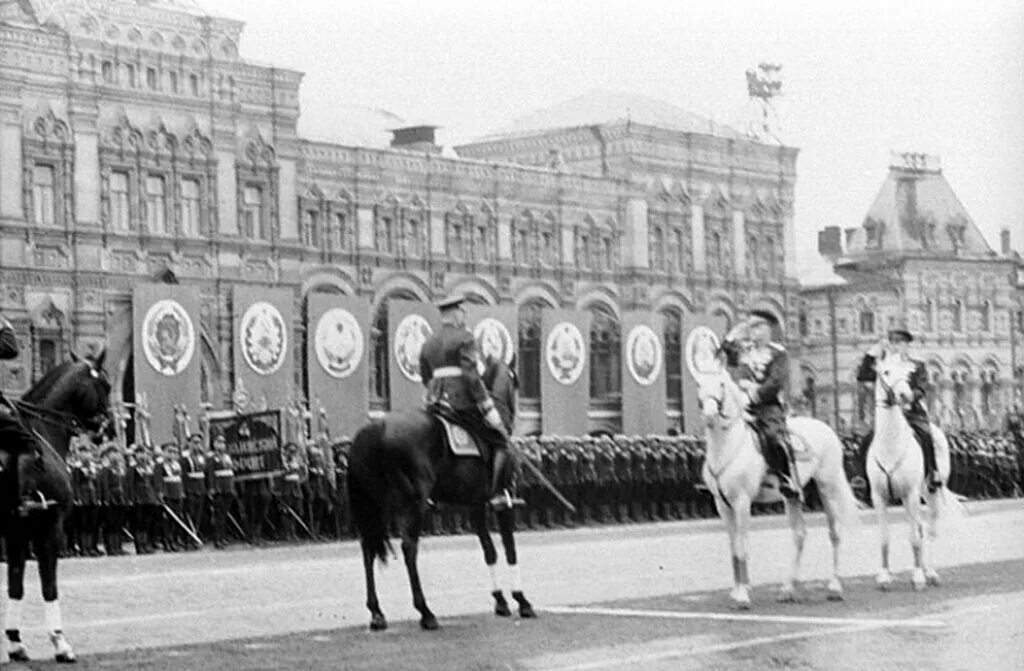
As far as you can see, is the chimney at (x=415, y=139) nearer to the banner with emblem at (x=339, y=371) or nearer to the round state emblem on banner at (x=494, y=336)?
the round state emblem on banner at (x=494, y=336)

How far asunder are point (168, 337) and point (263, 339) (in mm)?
2470

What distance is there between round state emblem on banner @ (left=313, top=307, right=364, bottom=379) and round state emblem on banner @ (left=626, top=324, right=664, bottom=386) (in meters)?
7.13

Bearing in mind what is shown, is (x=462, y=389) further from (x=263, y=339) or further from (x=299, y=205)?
(x=299, y=205)

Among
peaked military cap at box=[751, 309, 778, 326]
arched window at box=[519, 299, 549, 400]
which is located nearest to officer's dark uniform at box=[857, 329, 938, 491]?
peaked military cap at box=[751, 309, 778, 326]

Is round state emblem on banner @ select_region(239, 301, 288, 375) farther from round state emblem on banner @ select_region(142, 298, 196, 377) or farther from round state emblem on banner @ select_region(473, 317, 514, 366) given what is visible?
round state emblem on banner @ select_region(473, 317, 514, 366)

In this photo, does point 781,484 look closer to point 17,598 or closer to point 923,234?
point 17,598

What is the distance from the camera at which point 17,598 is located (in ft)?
41.4

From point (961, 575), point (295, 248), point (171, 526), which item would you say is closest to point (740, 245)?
point (295, 248)

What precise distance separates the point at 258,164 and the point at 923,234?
458 inches

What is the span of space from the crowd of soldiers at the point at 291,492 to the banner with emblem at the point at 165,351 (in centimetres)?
367

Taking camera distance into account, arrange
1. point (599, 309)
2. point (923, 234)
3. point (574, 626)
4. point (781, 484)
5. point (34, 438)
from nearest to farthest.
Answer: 1. point (34, 438)
2. point (574, 626)
3. point (781, 484)
4. point (923, 234)
5. point (599, 309)

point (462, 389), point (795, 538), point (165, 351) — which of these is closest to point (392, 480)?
point (462, 389)

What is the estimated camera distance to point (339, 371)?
114 feet

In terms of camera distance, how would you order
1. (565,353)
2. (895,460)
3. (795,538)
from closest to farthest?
(795,538), (895,460), (565,353)
